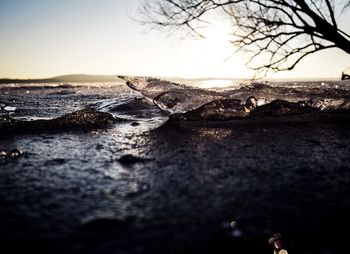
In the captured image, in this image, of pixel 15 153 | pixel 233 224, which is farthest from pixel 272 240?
pixel 15 153

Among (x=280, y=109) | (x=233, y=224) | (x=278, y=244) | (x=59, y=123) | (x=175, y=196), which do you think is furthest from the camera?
(x=280, y=109)

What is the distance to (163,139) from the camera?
2955 mm

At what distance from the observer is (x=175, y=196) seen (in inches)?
59.0

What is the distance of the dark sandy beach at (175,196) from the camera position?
112 centimetres

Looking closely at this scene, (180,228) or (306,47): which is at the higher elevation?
(306,47)

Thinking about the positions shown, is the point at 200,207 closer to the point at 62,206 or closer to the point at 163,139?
the point at 62,206

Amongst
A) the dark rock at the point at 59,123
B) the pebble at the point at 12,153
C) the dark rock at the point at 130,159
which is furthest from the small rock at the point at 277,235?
the dark rock at the point at 59,123

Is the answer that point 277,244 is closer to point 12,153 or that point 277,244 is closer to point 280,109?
point 12,153

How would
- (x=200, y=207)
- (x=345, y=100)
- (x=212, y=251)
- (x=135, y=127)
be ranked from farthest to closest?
(x=345, y=100) < (x=135, y=127) < (x=200, y=207) < (x=212, y=251)

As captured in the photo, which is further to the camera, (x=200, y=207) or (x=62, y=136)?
(x=62, y=136)

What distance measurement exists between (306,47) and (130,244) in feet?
19.7

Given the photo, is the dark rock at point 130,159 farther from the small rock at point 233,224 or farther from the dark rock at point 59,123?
the dark rock at point 59,123

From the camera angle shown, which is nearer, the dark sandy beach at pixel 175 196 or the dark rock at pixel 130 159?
the dark sandy beach at pixel 175 196

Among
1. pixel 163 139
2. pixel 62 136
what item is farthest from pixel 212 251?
pixel 62 136
